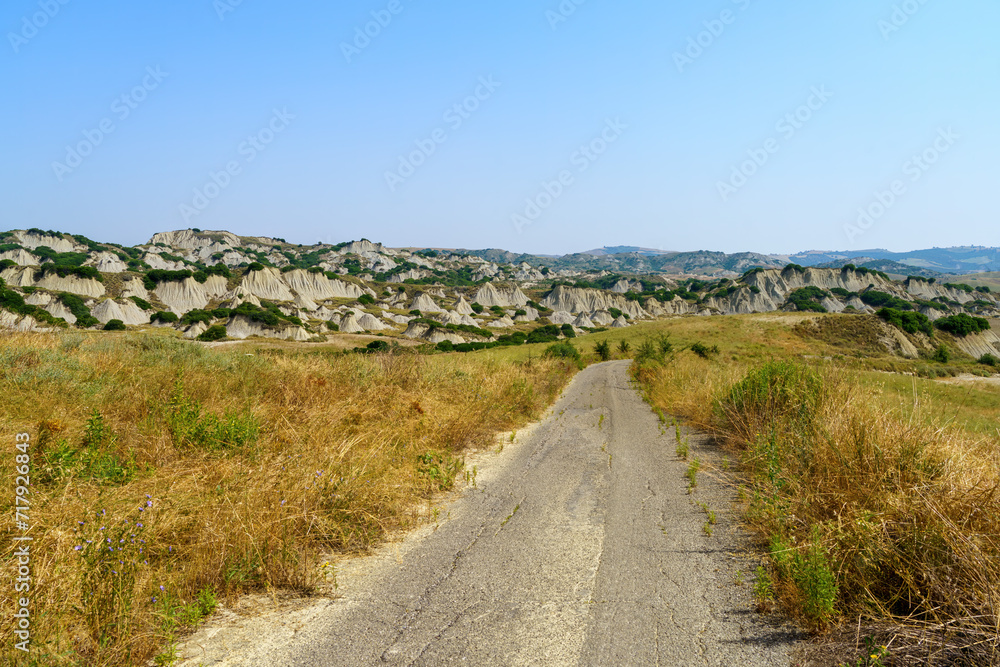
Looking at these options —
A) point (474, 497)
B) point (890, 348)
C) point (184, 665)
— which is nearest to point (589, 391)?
point (474, 497)

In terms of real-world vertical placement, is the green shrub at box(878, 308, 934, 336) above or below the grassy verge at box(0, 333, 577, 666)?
below

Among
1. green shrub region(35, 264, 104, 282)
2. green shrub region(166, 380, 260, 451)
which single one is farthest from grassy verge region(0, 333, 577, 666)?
green shrub region(35, 264, 104, 282)

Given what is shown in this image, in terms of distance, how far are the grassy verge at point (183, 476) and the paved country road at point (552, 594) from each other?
1.99ft

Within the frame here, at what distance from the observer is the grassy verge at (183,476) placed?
11.5 feet

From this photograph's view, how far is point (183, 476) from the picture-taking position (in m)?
5.39

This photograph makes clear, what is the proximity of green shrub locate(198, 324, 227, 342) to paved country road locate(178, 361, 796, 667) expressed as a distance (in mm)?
81416

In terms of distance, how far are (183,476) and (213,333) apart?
82857 millimetres

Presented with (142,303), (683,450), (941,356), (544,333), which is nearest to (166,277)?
(142,303)

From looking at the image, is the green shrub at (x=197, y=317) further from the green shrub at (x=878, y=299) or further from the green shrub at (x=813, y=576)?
the green shrub at (x=878, y=299)

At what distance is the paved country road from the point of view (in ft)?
11.4

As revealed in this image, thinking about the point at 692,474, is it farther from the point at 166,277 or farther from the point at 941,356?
the point at 166,277

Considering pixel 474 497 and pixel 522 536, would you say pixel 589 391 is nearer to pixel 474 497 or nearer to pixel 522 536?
pixel 474 497

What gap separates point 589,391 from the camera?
18969mm

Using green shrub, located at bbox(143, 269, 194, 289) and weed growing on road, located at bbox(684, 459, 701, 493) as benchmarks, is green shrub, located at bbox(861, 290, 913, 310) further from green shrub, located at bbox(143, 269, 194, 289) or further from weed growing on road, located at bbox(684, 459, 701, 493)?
green shrub, located at bbox(143, 269, 194, 289)
